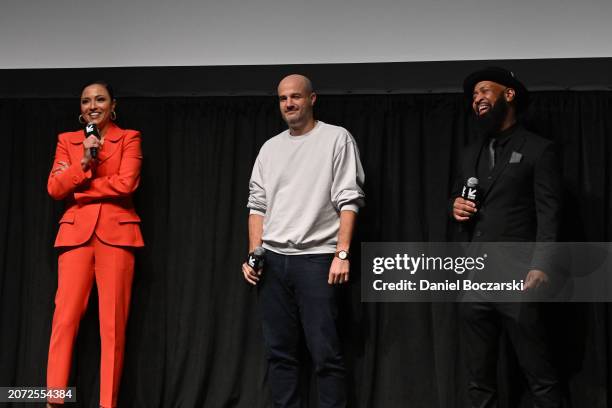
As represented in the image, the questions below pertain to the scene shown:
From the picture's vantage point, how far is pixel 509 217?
3174 mm

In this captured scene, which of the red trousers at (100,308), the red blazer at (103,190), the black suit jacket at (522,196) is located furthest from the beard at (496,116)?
the red trousers at (100,308)

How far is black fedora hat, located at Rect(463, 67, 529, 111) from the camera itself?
3.37 m

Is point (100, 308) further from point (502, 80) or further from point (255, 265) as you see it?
point (502, 80)

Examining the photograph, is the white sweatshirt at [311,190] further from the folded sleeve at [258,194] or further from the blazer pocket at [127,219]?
the blazer pocket at [127,219]

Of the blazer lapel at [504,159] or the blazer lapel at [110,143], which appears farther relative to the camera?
the blazer lapel at [110,143]

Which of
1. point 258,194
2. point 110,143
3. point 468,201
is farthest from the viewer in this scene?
point 110,143

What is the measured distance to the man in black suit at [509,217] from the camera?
3074 mm

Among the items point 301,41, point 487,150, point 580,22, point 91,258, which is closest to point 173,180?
point 91,258

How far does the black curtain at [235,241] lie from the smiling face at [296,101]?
1.46 feet

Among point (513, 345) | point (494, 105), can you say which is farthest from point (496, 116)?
point (513, 345)

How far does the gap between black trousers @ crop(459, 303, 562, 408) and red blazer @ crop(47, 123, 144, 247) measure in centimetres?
178

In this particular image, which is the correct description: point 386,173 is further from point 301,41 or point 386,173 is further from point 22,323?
point 22,323

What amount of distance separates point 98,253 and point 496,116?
211 cm

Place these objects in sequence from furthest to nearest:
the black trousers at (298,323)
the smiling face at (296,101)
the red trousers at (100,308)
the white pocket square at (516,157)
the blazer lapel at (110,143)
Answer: the blazer lapel at (110,143) → the red trousers at (100,308) → the smiling face at (296,101) → the black trousers at (298,323) → the white pocket square at (516,157)
